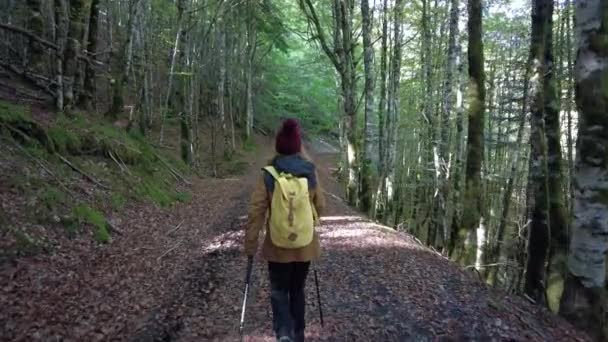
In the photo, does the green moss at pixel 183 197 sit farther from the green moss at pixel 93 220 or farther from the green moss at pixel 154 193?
the green moss at pixel 93 220

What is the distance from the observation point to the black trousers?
428 centimetres

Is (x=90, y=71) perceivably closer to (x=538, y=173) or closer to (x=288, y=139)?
(x=288, y=139)

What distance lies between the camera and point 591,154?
17.5 feet

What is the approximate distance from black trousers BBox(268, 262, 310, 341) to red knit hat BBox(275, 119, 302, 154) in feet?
3.45

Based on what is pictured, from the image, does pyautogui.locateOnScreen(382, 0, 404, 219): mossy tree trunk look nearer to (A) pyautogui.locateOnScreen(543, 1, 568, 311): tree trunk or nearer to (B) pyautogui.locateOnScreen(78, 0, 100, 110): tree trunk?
(A) pyautogui.locateOnScreen(543, 1, 568, 311): tree trunk

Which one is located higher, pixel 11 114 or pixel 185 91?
pixel 185 91

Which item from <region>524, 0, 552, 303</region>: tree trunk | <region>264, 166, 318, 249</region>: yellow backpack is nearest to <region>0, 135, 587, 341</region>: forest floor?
<region>264, 166, 318, 249</region>: yellow backpack

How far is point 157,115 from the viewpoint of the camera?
29203mm

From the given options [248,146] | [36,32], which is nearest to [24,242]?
[36,32]

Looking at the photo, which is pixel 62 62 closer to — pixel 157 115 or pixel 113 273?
pixel 113 273

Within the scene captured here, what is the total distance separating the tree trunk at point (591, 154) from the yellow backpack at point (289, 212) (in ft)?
11.2

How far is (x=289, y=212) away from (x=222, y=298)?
2.38 m

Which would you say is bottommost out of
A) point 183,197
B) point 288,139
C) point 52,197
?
point 183,197

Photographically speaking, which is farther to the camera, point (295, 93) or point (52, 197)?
point (295, 93)
